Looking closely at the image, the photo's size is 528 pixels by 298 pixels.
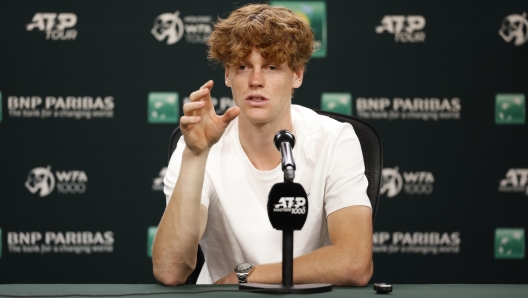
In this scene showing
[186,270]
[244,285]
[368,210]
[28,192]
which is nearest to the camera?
[244,285]

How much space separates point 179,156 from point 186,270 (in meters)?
0.43

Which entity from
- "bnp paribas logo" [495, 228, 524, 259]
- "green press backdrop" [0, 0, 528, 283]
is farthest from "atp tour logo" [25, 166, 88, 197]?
"bnp paribas logo" [495, 228, 524, 259]

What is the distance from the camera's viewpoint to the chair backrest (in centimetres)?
245

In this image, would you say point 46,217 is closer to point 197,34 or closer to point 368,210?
point 197,34

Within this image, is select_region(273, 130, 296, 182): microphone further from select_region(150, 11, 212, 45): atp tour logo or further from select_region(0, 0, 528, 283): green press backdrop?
select_region(150, 11, 212, 45): atp tour logo

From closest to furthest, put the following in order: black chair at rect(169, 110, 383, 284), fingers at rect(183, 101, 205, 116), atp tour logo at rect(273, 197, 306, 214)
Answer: atp tour logo at rect(273, 197, 306, 214), fingers at rect(183, 101, 205, 116), black chair at rect(169, 110, 383, 284)

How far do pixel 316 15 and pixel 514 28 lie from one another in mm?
1196

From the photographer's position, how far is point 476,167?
3.88 meters

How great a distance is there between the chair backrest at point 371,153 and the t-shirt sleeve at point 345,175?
14cm

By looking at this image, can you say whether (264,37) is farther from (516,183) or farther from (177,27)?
(516,183)

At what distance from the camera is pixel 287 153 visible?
156cm

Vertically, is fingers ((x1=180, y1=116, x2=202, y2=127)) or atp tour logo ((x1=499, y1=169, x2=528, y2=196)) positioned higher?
fingers ((x1=180, y1=116, x2=202, y2=127))

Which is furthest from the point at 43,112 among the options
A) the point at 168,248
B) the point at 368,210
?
the point at 368,210

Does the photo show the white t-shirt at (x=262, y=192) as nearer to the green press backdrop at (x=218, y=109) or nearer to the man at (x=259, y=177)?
the man at (x=259, y=177)
